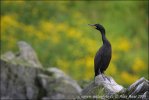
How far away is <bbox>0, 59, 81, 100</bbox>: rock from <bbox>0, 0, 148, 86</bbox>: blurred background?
22200 millimetres

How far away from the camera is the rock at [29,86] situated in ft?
111

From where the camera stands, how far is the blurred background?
207 ft

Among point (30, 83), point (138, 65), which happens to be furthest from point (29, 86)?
point (138, 65)

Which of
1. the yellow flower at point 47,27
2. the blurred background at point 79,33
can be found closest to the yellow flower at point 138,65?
the blurred background at point 79,33

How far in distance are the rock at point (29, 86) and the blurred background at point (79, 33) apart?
22.2m

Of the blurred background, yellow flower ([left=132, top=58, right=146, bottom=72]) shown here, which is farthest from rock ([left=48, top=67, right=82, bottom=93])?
yellow flower ([left=132, top=58, right=146, bottom=72])

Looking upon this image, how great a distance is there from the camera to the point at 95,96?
2397cm

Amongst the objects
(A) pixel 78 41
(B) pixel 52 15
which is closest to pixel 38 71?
(A) pixel 78 41

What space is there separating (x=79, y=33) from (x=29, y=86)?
123 feet

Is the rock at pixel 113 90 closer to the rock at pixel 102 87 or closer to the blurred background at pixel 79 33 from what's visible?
the rock at pixel 102 87

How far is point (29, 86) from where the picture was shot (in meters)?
34.2

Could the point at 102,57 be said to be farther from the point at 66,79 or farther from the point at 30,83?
the point at 66,79

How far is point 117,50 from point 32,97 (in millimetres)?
37948

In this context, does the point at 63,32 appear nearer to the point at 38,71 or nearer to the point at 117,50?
the point at 117,50
